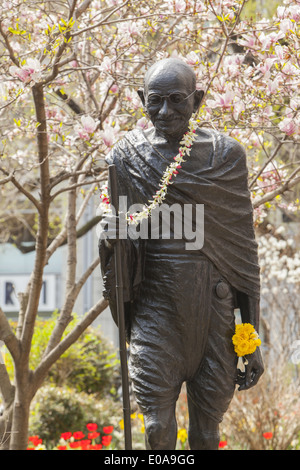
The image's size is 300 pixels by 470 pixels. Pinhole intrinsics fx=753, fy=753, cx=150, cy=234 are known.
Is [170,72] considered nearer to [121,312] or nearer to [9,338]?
[121,312]

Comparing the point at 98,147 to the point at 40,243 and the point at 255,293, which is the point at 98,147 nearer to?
the point at 40,243

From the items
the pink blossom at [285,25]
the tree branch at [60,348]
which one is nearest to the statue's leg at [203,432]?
the tree branch at [60,348]

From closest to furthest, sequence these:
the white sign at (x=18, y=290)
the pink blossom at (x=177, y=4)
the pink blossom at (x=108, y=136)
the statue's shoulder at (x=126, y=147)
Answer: the statue's shoulder at (x=126, y=147), the pink blossom at (x=108, y=136), the pink blossom at (x=177, y=4), the white sign at (x=18, y=290)

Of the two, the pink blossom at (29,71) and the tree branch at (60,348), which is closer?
the pink blossom at (29,71)

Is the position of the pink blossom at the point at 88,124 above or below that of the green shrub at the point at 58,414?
above

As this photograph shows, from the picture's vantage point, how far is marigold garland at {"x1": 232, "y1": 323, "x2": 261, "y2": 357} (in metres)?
3.77

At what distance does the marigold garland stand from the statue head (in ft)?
3.42

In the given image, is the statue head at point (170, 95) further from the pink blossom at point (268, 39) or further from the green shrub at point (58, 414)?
the green shrub at point (58, 414)

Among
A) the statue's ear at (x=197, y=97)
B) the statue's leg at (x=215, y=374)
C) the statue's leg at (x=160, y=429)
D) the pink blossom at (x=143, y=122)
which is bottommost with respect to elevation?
the statue's leg at (x=160, y=429)

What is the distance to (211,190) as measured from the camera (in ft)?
12.3

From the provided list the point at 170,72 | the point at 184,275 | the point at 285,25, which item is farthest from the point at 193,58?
the point at 184,275

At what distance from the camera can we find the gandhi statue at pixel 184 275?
3672 millimetres

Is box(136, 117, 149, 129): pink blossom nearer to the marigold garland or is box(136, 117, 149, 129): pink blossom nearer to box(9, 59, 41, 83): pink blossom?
box(9, 59, 41, 83): pink blossom
